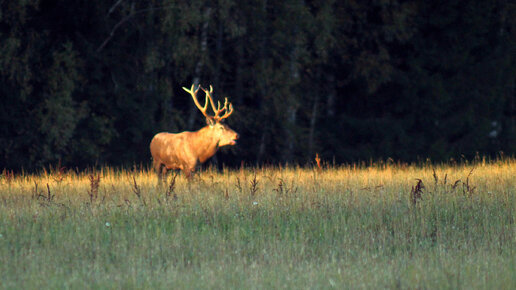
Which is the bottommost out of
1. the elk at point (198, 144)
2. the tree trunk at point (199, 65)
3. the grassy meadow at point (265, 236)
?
the grassy meadow at point (265, 236)

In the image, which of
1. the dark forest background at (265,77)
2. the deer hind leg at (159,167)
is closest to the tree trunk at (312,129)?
the dark forest background at (265,77)

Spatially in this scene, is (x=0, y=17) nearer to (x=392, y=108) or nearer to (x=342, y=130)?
(x=342, y=130)

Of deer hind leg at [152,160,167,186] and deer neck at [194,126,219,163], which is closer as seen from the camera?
deer neck at [194,126,219,163]

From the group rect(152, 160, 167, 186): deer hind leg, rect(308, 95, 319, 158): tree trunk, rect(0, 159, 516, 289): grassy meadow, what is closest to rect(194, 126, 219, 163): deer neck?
rect(152, 160, 167, 186): deer hind leg

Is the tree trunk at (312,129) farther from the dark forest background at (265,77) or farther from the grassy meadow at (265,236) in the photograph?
the grassy meadow at (265,236)

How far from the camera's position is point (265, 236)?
8000mm

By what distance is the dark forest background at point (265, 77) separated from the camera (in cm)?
1830

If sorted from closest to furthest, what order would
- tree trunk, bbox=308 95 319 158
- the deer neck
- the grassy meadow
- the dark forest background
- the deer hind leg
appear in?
1. the grassy meadow
2. the deer neck
3. the deer hind leg
4. the dark forest background
5. tree trunk, bbox=308 95 319 158

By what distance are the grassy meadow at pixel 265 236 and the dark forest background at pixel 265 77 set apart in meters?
7.53

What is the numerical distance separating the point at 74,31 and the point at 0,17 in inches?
134

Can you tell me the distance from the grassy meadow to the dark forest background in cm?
753

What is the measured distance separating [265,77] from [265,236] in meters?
13.9

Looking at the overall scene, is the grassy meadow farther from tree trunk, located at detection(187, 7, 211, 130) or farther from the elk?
tree trunk, located at detection(187, 7, 211, 130)

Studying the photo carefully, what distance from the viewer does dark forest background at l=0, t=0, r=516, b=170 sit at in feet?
60.0
